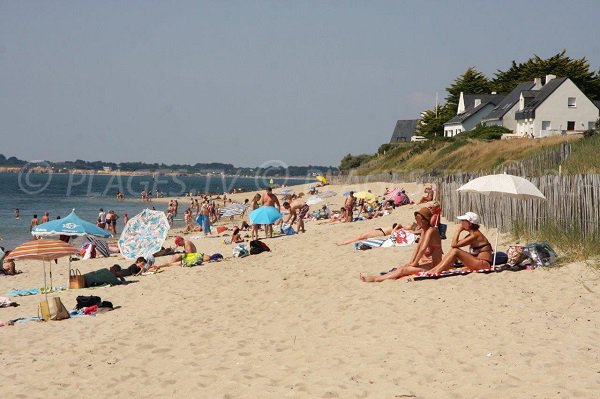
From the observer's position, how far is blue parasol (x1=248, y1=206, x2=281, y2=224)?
18266 mm

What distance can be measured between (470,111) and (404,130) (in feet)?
96.5

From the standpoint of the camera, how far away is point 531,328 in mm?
7621

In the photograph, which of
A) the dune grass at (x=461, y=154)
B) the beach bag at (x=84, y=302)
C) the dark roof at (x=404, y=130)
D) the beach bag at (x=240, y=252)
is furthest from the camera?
the dark roof at (x=404, y=130)

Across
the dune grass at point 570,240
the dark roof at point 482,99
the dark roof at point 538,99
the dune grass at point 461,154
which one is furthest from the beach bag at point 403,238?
the dark roof at point 482,99

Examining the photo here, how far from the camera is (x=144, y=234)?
1630cm

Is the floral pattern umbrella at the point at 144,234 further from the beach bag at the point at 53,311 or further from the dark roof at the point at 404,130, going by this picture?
the dark roof at the point at 404,130

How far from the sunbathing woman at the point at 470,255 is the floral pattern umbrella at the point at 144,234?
7.52 meters

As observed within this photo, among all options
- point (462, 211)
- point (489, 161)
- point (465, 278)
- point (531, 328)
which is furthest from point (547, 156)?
point (489, 161)

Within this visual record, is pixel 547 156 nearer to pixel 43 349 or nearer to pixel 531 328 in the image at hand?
pixel 531 328

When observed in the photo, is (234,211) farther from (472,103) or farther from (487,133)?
(472,103)

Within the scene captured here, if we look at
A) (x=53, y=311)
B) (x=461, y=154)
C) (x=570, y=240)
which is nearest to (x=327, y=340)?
(x=53, y=311)

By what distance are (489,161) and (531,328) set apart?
28.8m

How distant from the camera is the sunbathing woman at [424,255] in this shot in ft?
34.9

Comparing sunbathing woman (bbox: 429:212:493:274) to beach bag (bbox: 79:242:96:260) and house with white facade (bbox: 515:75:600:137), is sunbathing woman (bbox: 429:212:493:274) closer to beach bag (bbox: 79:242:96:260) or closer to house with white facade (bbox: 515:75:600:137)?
beach bag (bbox: 79:242:96:260)
